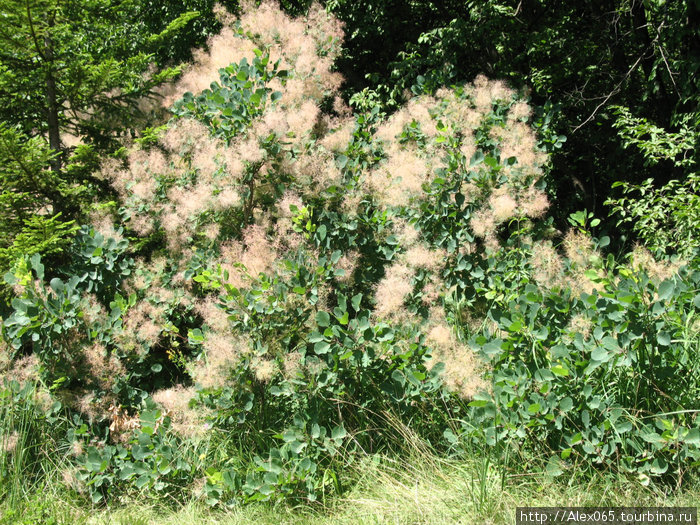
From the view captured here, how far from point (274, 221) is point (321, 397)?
144 cm

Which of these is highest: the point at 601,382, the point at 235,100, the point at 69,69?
the point at 69,69

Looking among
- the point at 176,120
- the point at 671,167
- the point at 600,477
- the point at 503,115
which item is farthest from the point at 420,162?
A: the point at 671,167

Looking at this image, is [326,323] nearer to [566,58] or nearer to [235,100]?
[235,100]

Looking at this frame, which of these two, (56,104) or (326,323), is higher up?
(56,104)

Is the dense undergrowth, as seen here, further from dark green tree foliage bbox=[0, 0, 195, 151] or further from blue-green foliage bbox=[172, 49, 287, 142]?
dark green tree foliage bbox=[0, 0, 195, 151]

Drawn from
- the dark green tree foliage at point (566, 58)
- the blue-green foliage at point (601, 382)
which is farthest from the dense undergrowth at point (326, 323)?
the dark green tree foliage at point (566, 58)

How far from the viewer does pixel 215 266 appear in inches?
135

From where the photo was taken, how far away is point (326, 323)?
2898 millimetres

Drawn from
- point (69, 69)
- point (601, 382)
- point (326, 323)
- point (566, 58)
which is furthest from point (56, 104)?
point (566, 58)

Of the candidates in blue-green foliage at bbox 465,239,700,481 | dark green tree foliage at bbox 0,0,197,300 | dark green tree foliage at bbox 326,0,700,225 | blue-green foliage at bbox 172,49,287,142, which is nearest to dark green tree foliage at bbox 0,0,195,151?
dark green tree foliage at bbox 0,0,197,300

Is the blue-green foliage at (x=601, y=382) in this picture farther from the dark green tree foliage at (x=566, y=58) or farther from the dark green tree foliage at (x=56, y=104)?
the dark green tree foliage at (x=56, y=104)

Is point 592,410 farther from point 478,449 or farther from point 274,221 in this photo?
point 274,221

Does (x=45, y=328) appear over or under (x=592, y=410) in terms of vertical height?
over

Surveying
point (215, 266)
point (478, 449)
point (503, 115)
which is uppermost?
point (503, 115)
